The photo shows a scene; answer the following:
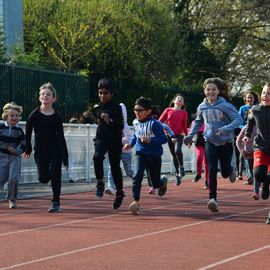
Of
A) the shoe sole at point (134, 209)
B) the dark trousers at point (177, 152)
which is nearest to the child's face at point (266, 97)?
the shoe sole at point (134, 209)

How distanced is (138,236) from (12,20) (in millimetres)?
25323

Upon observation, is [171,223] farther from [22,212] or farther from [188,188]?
[188,188]

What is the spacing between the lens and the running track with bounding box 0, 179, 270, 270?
9.16 meters

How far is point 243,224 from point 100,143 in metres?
→ 2.82

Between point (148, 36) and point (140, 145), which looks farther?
point (148, 36)

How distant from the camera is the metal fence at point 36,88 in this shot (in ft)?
76.6

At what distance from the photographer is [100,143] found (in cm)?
1431

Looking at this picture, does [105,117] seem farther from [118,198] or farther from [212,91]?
[212,91]

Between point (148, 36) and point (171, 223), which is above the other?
point (148, 36)

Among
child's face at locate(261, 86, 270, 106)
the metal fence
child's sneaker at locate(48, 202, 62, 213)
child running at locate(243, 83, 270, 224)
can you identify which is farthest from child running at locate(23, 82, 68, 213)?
the metal fence

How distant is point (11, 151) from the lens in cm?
1508

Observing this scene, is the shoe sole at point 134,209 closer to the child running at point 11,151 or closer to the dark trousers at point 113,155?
the dark trousers at point 113,155

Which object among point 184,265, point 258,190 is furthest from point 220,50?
→ point 184,265

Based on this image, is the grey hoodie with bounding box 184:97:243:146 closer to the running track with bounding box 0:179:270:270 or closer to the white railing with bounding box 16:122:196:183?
the running track with bounding box 0:179:270:270
